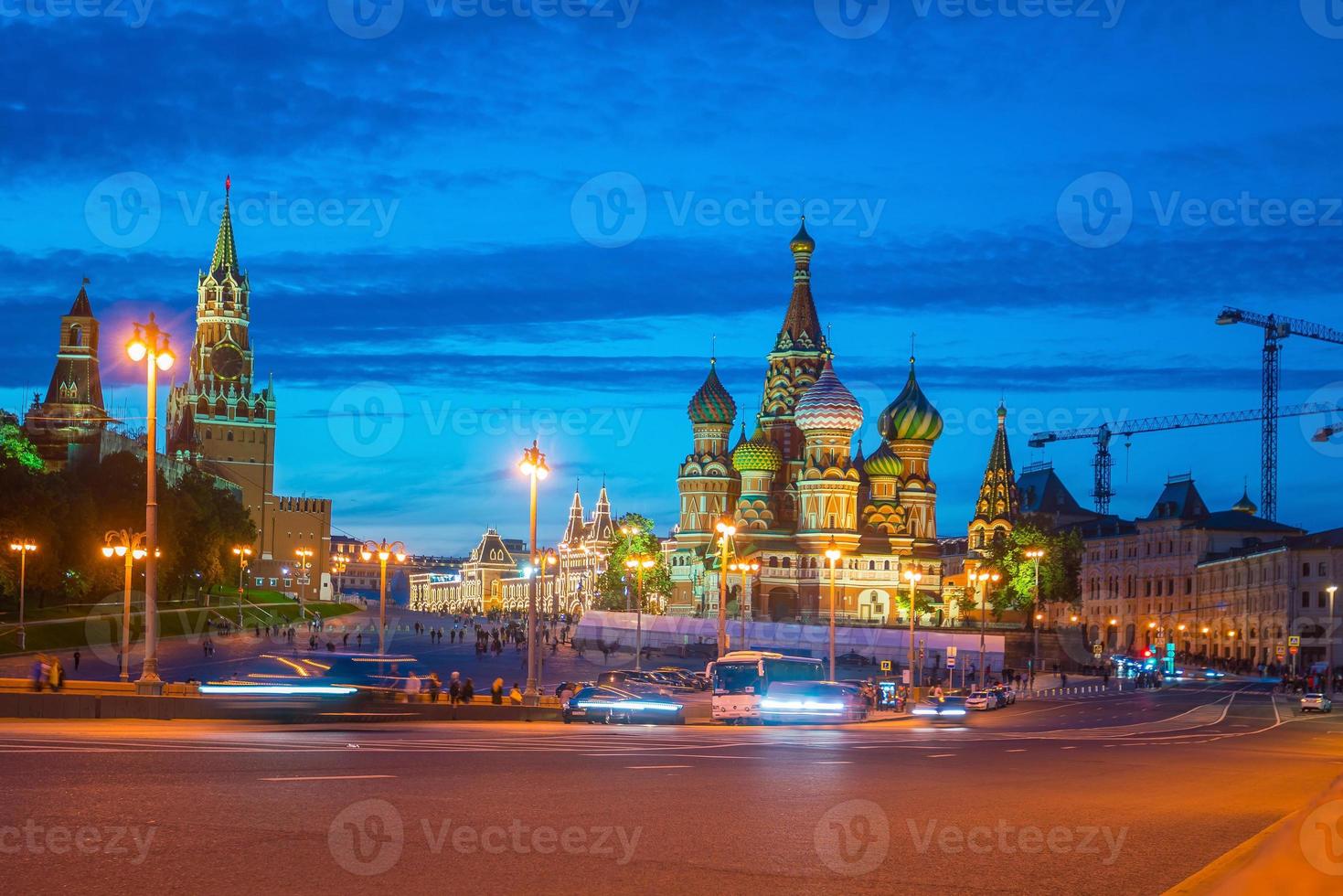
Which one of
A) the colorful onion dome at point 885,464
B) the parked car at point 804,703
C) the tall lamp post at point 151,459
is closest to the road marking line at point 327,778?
the tall lamp post at point 151,459

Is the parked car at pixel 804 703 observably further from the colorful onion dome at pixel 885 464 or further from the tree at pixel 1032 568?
the colorful onion dome at pixel 885 464

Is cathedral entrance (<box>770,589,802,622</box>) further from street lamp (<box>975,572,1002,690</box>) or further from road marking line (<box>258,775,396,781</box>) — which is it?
road marking line (<box>258,775,396,781</box>)

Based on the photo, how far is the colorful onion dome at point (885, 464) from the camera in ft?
476

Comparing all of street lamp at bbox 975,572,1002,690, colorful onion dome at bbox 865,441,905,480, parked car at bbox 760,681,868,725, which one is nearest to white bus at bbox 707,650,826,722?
parked car at bbox 760,681,868,725

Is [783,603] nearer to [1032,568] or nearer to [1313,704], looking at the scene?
[1032,568]

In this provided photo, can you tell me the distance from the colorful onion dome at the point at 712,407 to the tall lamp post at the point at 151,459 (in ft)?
389

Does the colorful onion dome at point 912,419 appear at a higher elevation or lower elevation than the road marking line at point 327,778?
higher

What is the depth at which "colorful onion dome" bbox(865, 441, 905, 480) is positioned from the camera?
145125mm

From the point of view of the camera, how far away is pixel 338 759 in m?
17.0

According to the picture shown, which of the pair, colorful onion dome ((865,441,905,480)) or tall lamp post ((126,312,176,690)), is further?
colorful onion dome ((865,441,905,480))

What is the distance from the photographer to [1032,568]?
431ft

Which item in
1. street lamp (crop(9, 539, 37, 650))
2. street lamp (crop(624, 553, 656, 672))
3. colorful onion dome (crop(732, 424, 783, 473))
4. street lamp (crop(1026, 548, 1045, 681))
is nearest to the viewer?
street lamp (crop(9, 539, 37, 650))

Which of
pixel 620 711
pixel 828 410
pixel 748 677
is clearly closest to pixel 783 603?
pixel 828 410

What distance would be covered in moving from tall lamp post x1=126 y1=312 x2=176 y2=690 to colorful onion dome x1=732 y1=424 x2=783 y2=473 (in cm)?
11224
